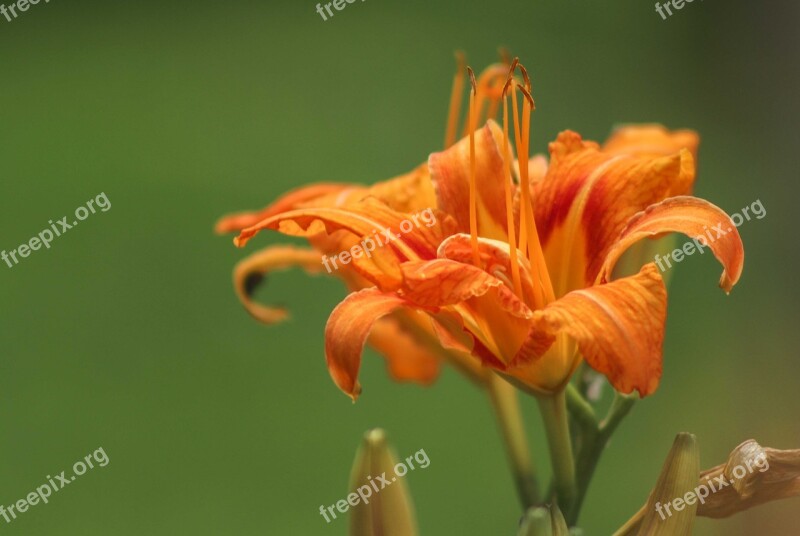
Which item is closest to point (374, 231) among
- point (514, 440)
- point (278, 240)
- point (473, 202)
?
point (473, 202)

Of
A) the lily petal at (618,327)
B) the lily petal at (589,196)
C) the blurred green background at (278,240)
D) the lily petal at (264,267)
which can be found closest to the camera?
the lily petal at (618,327)

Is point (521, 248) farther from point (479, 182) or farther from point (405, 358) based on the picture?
point (405, 358)

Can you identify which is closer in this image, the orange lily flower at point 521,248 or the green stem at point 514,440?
the orange lily flower at point 521,248

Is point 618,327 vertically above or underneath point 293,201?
underneath

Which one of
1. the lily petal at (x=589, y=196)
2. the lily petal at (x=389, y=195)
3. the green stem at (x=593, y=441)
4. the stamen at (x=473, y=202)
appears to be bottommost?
the green stem at (x=593, y=441)

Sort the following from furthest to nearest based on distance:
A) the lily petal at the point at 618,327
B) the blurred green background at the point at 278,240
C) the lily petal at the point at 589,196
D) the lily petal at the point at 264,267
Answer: the blurred green background at the point at 278,240 → the lily petal at the point at 264,267 → the lily petal at the point at 589,196 → the lily petal at the point at 618,327

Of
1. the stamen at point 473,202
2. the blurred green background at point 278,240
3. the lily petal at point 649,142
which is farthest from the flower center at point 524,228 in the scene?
the blurred green background at point 278,240

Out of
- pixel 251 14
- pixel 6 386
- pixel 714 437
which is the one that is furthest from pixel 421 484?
pixel 251 14

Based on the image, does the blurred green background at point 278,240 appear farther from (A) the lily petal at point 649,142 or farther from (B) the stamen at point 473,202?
(B) the stamen at point 473,202
